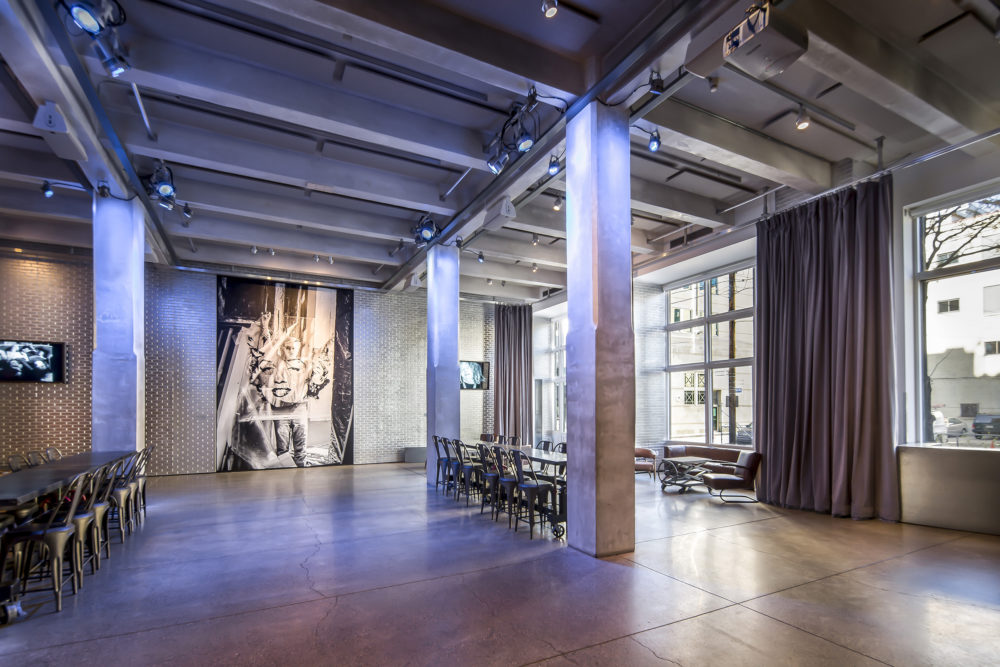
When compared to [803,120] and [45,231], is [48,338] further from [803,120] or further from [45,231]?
[803,120]

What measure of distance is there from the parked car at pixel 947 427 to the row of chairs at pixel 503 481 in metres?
4.45

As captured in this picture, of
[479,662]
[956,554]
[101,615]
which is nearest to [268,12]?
[101,615]

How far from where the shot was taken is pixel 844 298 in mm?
6473

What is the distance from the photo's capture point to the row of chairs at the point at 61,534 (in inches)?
139

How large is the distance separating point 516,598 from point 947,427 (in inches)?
225

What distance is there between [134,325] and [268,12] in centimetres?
480

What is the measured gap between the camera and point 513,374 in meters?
13.7

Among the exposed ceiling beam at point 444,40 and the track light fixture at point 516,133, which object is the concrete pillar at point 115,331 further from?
the track light fixture at point 516,133

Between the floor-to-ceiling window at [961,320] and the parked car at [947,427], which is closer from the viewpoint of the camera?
the floor-to-ceiling window at [961,320]

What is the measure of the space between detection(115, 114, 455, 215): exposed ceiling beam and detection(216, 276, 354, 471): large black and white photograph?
5.02 metres

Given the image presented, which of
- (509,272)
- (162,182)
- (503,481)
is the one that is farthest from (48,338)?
(503,481)

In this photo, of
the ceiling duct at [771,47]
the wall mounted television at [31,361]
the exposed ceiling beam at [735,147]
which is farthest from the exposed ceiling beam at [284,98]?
the wall mounted television at [31,361]

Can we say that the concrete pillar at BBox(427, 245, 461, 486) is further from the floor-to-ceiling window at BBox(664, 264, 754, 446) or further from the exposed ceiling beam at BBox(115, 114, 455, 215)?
the floor-to-ceiling window at BBox(664, 264, 754, 446)

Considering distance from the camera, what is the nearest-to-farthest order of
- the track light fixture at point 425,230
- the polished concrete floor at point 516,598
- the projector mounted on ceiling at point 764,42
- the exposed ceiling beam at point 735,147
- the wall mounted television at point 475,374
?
the polished concrete floor at point 516,598, the projector mounted on ceiling at point 764,42, the exposed ceiling beam at point 735,147, the track light fixture at point 425,230, the wall mounted television at point 475,374
